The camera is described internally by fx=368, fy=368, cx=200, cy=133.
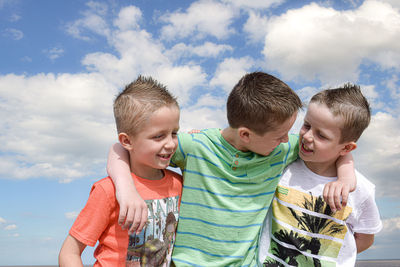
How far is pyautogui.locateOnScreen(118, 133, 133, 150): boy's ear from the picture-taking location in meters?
3.20

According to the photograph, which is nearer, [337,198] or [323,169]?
[337,198]

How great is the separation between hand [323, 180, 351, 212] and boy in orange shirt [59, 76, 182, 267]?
57.4 inches

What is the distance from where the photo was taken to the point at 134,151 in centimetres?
320

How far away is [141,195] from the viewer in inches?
125

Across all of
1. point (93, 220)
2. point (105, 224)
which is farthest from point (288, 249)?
point (93, 220)

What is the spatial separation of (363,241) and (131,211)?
2.58 metres

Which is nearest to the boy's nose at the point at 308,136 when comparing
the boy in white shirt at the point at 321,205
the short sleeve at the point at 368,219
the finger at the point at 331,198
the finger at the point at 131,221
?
the boy in white shirt at the point at 321,205

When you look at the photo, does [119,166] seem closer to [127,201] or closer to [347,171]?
[127,201]

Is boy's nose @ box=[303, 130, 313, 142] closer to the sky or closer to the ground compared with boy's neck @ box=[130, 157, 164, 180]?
closer to the sky

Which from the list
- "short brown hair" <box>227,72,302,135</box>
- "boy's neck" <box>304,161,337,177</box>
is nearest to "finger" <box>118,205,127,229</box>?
"short brown hair" <box>227,72,302,135</box>

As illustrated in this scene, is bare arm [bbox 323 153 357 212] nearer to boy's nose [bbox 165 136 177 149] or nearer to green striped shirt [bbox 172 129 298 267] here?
green striped shirt [bbox 172 129 298 267]

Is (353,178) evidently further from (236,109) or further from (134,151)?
(134,151)

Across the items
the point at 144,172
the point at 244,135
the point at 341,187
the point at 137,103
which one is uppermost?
the point at 137,103

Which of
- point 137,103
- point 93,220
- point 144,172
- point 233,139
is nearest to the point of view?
point 93,220
